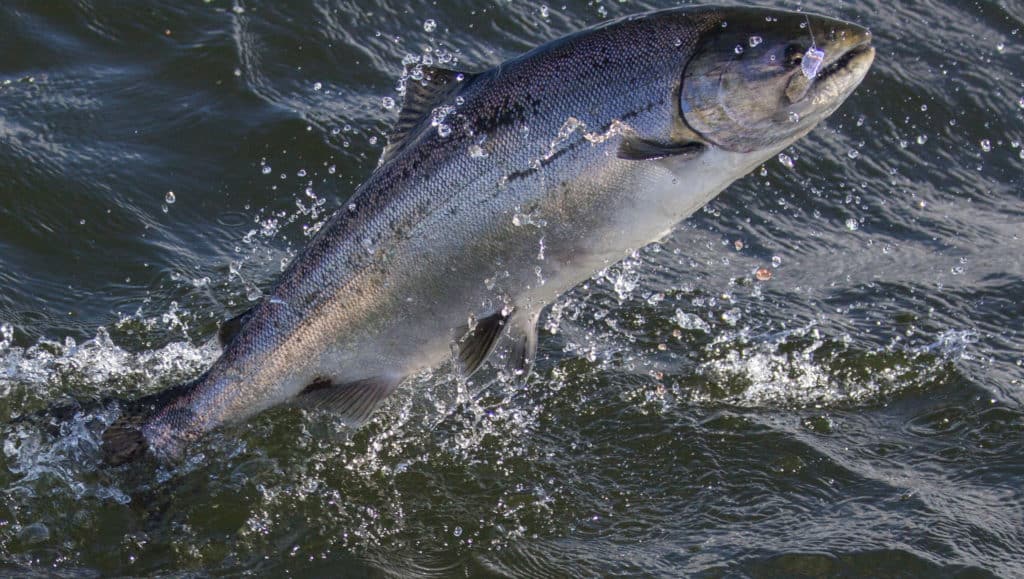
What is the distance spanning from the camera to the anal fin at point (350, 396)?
14.2 ft

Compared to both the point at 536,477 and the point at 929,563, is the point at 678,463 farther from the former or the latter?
the point at 929,563

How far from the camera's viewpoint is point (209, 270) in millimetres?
6066

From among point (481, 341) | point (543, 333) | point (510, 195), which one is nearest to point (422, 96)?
point (510, 195)

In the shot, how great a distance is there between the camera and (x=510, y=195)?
3.93 m

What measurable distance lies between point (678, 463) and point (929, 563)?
101 cm

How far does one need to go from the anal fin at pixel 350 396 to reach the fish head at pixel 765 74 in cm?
144

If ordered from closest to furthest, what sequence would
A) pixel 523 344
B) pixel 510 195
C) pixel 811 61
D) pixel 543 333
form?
1. pixel 811 61
2. pixel 510 195
3. pixel 523 344
4. pixel 543 333

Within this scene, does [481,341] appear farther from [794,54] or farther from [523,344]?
[794,54]

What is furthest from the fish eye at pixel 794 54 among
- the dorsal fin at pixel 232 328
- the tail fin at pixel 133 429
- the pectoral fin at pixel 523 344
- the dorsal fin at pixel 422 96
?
the tail fin at pixel 133 429

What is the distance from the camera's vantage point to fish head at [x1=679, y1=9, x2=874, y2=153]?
3.79 meters

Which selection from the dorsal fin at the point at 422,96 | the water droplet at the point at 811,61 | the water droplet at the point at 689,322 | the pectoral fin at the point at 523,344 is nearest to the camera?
the water droplet at the point at 811,61

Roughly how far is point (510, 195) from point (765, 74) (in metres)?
0.89

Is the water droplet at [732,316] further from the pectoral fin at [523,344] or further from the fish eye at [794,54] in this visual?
the fish eye at [794,54]

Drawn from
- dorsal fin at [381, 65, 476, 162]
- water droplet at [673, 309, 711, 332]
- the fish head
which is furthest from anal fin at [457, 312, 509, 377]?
water droplet at [673, 309, 711, 332]
